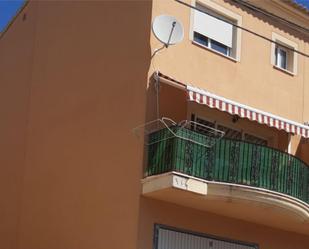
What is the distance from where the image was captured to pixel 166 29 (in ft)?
54.5

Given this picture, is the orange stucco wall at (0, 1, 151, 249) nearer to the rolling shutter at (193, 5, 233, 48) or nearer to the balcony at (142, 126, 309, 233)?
the balcony at (142, 126, 309, 233)

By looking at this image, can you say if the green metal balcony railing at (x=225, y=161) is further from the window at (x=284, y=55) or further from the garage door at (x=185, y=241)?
the window at (x=284, y=55)

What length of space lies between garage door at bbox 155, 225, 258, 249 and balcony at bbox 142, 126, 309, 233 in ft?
2.36

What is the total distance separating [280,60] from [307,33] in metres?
1.56

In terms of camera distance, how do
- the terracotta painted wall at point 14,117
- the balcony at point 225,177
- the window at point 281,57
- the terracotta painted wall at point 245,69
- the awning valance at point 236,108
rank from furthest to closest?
1. the terracotta painted wall at point 14,117
2. the window at point 281,57
3. the terracotta painted wall at point 245,69
4. the awning valance at point 236,108
5. the balcony at point 225,177

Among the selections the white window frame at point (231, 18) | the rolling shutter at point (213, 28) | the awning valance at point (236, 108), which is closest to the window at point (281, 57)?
the white window frame at point (231, 18)

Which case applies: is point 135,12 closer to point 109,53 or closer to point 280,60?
point 109,53

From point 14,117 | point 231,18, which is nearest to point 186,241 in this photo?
point 231,18

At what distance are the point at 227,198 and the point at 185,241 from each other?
5.48ft

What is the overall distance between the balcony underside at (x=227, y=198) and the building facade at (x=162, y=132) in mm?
34

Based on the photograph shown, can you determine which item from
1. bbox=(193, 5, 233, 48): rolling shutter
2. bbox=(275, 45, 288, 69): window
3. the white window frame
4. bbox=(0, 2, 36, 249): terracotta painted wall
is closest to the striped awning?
bbox=(193, 5, 233, 48): rolling shutter

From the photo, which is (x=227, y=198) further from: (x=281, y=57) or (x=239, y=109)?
(x=281, y=57)

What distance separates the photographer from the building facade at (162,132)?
16.5 m

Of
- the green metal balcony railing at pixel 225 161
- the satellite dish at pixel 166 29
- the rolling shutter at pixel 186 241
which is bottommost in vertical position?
the rolling shutter at pixel 186 241
